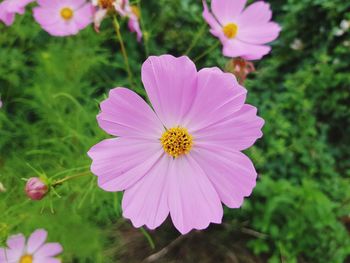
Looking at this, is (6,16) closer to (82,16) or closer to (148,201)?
(82,16)

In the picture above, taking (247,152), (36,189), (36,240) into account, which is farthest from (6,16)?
(247,152)

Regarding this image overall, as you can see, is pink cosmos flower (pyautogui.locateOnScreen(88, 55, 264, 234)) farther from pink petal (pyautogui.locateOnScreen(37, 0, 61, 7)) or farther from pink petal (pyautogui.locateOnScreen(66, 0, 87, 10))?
pink petal (pyautogui.locateOnScreen(66, 0, 87, 10))

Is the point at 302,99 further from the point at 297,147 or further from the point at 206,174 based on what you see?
the point at 206,174

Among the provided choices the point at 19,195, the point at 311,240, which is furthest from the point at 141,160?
the point at 311,240

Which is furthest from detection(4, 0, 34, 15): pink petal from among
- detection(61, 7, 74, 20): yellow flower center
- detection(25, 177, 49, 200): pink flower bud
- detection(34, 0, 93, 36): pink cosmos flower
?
detection(25, 177, 49, 200): pink flower bud

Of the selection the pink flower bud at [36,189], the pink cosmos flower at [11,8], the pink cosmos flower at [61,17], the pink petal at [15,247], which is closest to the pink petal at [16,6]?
the pink cosmos flower at [11,8]

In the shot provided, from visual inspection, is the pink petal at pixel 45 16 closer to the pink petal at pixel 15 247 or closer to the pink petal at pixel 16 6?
the pink petal at pixel 16 6
